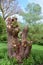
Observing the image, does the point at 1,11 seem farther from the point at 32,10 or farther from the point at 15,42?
the point at 15,42

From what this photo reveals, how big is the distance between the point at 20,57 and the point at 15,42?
0.35 meters

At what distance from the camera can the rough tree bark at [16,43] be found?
5.16m

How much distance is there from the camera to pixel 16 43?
5270 mm

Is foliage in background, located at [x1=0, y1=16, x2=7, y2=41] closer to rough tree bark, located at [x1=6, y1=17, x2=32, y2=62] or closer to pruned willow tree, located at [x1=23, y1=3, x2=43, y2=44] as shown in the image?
pruned willow tree, located at [x1=23, y1=3, x2=43, y2=44]

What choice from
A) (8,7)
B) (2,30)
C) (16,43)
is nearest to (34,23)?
(2,30)

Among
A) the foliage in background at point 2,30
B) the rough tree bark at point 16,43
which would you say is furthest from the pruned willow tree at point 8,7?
the rough tree bark at point 16,43

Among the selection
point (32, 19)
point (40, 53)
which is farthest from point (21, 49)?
point (32, 19)

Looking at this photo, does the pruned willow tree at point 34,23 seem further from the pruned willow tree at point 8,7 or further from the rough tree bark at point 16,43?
the pruned willow tree at point 8,7

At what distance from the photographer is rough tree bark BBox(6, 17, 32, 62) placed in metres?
5.16

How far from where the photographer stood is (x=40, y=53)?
261 inches

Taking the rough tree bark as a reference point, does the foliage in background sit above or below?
below

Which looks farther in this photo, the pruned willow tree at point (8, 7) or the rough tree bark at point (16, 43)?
the pruned willow tree at point (8, 7)

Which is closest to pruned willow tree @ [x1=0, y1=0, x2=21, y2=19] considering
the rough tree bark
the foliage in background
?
the foliage in background

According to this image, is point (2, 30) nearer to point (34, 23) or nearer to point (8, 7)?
point (34, 23)
